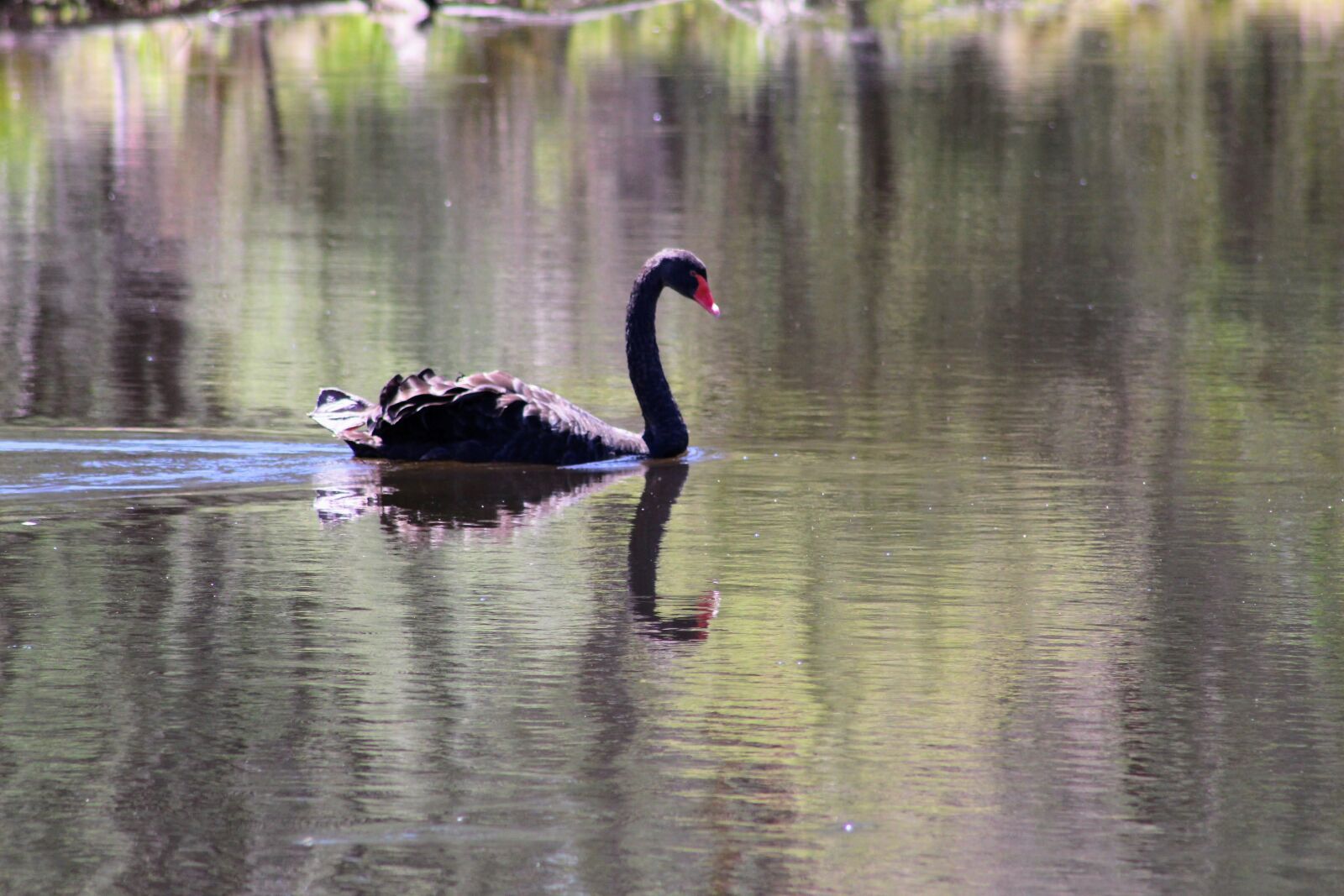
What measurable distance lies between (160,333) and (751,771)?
9780 mm

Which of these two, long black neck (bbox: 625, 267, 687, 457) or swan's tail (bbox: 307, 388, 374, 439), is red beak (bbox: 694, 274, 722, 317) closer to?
long black neck (bbox: 625, 267, 687, 457)

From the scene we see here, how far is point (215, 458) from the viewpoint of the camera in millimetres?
11258

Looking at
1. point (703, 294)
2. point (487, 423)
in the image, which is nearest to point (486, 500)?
point (487, 423)

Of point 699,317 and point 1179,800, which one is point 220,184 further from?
point 1179,800

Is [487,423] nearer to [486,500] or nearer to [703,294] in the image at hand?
[486,500]

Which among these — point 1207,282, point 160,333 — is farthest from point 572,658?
point 1207,282

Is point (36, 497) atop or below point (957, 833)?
atop

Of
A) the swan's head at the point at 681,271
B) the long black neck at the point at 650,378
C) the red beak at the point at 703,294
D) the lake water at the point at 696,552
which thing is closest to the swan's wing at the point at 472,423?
the lake water at the point at 696,552

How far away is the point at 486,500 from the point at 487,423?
713mm

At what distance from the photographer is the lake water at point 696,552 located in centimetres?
617

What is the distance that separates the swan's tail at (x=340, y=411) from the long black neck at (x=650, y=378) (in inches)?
54.2

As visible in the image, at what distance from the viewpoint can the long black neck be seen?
38.2 feet

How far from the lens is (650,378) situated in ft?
38.9

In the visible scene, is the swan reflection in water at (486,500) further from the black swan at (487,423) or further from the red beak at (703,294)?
the red beak at (703,294)
